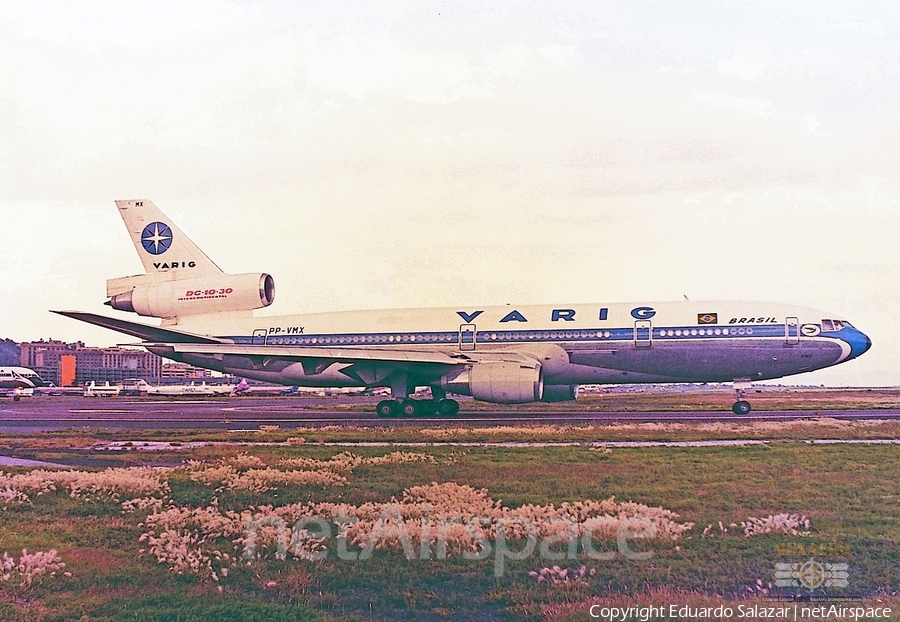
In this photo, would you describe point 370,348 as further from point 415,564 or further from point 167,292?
point 415,564

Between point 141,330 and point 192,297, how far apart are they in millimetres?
3176

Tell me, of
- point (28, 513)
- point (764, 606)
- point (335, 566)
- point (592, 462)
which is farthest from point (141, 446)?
point (764, 606)

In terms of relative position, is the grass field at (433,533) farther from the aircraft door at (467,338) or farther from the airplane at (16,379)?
the airplane at (16,379)

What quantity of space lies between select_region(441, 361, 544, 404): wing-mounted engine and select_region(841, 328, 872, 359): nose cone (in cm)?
1030

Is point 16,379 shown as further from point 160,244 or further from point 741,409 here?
point 741,409

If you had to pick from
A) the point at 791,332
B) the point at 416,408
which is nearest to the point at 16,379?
the point at 416,408

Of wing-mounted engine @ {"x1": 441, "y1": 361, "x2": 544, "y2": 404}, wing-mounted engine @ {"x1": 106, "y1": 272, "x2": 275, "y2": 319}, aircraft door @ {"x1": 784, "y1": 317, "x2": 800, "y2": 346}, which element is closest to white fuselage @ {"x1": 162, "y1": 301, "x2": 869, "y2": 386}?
aircraft door @ {"x1": 784, "y1": 317, "x2": 800, "y2": 346}

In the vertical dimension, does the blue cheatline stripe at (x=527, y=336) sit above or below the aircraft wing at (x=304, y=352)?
above

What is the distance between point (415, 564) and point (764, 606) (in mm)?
3652

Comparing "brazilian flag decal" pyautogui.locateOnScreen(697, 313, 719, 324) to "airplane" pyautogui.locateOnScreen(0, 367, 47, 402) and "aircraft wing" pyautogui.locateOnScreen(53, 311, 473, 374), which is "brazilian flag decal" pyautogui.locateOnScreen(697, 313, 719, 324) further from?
"airplane" pyautogui.locateOnScreen(0, 367, 47, 402)

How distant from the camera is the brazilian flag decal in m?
30.2

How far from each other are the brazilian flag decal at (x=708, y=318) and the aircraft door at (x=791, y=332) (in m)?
2.22

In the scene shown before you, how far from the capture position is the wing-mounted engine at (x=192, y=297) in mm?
35375

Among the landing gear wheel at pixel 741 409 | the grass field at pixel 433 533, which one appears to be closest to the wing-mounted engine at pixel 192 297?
the landing gear wheel at pixel 741 409
